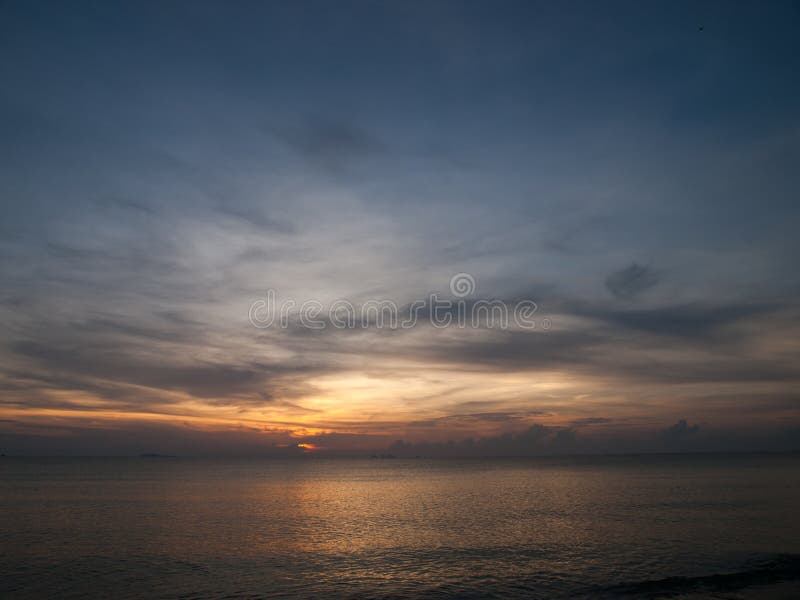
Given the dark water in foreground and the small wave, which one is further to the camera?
the dark water in foreground

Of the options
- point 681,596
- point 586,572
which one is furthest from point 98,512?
point 681,596

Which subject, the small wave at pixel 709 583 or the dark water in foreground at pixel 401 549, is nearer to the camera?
the small wave at pixel 709 583

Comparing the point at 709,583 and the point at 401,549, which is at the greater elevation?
the point at 709,583

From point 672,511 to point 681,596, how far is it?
45.5 meters

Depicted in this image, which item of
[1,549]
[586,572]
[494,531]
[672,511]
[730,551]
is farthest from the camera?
[672,511]

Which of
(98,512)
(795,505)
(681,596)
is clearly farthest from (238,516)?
(795,505)

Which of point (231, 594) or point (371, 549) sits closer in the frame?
point (231, 594)

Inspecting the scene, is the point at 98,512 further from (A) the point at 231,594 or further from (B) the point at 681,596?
(B) the point at 681,596

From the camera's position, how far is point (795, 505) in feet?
249

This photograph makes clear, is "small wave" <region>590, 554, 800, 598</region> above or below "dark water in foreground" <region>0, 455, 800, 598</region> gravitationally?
above

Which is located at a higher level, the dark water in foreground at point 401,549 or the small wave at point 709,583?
the small wave at point 709,583

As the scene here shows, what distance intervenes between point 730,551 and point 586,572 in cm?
1560

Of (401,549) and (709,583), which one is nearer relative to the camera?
(709,583)

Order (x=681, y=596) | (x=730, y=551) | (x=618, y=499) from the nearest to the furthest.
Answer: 1. (x=681, y=596)
2. (x=730, y=551)
3. (x=618, y=499)
